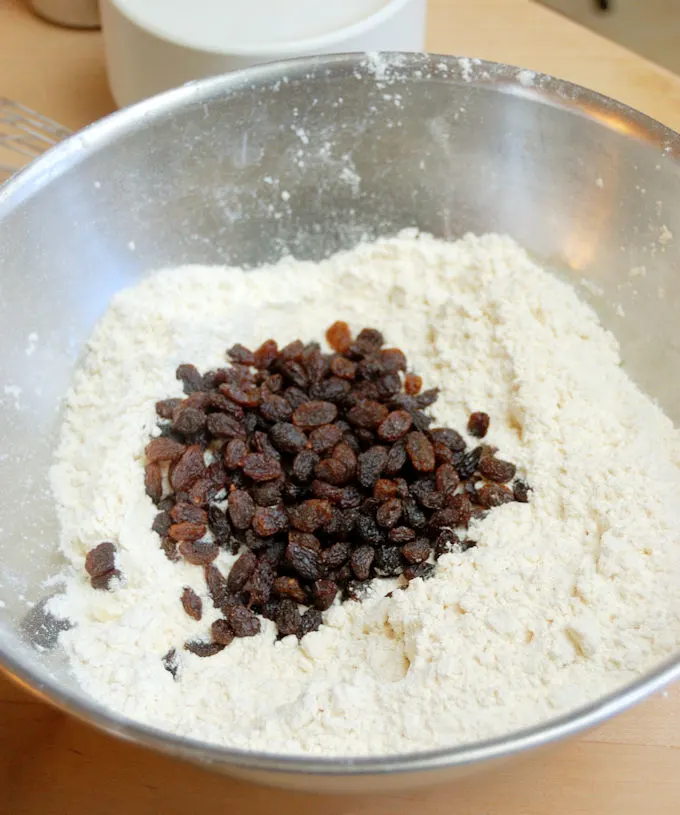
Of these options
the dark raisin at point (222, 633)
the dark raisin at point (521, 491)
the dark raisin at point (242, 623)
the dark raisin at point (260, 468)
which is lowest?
the dark raisin at point (222, 633)

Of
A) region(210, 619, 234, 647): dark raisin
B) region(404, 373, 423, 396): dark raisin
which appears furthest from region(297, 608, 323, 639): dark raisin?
region(404, 373, 423, 396): dark raisin

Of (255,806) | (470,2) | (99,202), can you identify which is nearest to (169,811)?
(255,806)

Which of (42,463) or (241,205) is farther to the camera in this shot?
(241,205)

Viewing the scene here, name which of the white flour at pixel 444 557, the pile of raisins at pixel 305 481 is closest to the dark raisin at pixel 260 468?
the pile of raisins at pixel 305 481

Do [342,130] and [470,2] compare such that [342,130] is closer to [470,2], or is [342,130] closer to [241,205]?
[241,205]

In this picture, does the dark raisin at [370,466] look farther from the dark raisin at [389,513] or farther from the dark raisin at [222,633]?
the dark raisin at [222,633]

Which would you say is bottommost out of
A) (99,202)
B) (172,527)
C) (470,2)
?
(172,527)
